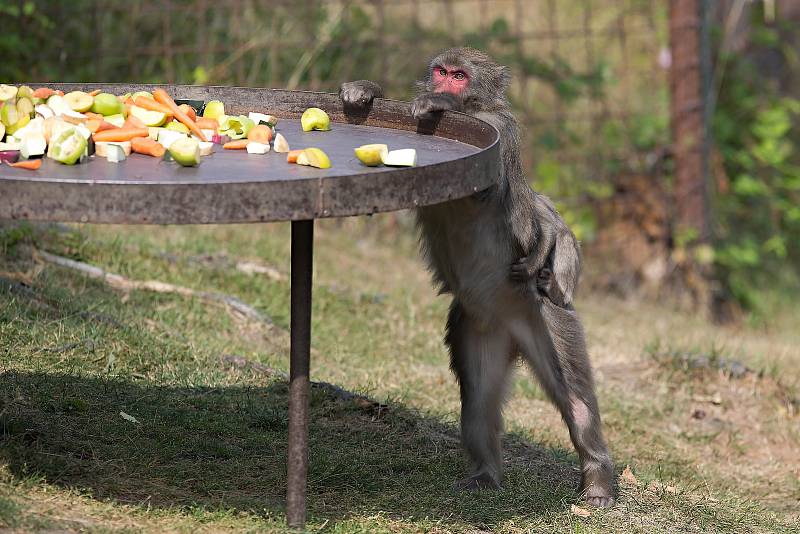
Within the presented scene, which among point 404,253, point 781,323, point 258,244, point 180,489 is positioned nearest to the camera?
point 180,489

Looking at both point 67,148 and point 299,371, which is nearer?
point 67,148

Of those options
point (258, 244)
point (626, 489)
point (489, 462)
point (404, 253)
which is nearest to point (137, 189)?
point (489, 462)

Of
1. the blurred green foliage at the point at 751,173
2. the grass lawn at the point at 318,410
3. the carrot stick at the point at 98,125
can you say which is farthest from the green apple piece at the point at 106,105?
the blurred green foliage at the point at 751,173

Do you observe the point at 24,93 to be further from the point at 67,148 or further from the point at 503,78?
the point at 503,78

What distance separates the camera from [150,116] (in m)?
4.00

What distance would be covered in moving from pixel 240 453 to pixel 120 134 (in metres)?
1.54

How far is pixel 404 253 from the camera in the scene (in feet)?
30.5

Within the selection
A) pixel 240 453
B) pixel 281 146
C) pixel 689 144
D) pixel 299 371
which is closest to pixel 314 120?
pixel 281 146

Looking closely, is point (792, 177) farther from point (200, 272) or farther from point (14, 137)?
point (14, 137)

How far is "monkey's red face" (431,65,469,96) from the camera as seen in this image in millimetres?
4691

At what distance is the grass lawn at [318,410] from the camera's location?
417 cm

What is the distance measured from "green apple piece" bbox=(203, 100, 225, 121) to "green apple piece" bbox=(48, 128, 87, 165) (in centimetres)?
84

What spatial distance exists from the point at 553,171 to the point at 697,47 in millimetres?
1531

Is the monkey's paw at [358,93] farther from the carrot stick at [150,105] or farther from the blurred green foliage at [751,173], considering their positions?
the blurred green foliage at [751,173]
